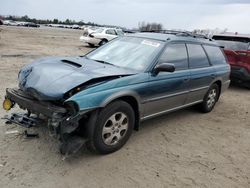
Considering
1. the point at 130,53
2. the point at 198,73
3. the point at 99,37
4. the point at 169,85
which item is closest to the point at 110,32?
the point at 99,37

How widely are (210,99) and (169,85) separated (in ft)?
6.54

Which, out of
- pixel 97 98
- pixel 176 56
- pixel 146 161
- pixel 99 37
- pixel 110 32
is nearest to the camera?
pixel 97 98

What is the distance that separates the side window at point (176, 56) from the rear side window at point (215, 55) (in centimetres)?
101

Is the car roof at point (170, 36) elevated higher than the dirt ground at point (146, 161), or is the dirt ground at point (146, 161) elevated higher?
the car roof at point (170, 36)

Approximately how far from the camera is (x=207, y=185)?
11.2ft

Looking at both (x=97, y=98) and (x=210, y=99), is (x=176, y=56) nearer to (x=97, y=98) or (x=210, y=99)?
(x=210, y=99)

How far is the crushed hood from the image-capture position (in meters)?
3.45

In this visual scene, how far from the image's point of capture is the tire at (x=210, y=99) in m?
6.05

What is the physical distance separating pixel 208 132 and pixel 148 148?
58.3 inches

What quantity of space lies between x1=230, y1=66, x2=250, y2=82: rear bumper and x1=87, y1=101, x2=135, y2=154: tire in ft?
18.4

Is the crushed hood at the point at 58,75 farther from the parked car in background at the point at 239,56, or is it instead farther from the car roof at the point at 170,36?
the parked car in background at the point at 239,56

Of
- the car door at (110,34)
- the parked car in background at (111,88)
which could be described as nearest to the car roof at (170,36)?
the parked car in background at (111,88)

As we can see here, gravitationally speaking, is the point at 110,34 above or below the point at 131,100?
above

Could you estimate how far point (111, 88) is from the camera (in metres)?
3.67
